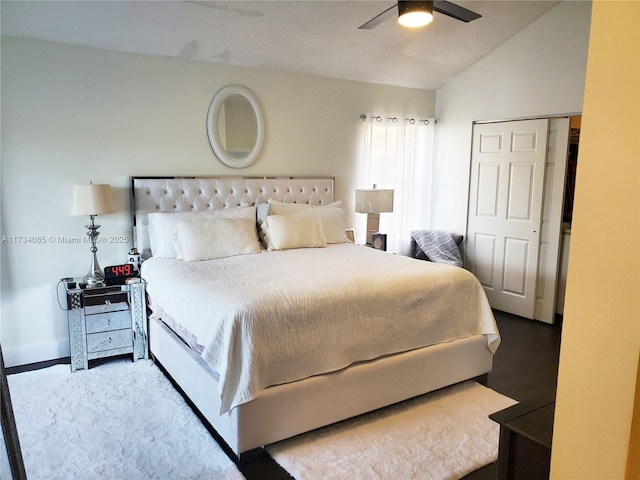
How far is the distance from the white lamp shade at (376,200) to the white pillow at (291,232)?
33.6 inches

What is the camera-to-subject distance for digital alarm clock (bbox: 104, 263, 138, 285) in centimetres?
362

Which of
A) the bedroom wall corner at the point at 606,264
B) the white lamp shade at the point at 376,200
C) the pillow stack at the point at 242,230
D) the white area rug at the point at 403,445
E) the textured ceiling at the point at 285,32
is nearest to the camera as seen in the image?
the bedroom wall corner at the point at 606,264

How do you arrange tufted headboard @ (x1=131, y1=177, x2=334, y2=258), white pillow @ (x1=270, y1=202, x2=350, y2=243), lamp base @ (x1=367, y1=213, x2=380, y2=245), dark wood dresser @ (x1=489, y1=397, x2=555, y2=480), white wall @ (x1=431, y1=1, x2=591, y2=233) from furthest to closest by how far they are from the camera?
lamp base @ (x1=367, y1=213, x2=380, y2=245) < white pillow @ (x1=270, y1=202, x2=350, y2=243) < white wall @ (x1=431, y1=1, x2=591, y2=233) < tufted headboard @ (x1=131, y1=177, x2=334, y2=258) < dark wood dresser @ (x1=489, y1=397, x2=555, y2=480)

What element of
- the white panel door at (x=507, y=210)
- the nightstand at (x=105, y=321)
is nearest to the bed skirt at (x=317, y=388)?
the nightstand at (x=105, y=321)

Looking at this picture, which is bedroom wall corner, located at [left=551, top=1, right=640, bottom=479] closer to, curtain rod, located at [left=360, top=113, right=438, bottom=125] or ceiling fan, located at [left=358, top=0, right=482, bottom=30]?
ceiling fan, located at [left=358, top=0, right=482, bottom=30]

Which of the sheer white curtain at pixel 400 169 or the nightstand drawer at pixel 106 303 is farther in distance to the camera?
the sheer white curtain at pixel 400 169

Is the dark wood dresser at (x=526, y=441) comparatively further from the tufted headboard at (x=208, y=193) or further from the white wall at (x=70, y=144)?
the white wall at (x=70, y=144)

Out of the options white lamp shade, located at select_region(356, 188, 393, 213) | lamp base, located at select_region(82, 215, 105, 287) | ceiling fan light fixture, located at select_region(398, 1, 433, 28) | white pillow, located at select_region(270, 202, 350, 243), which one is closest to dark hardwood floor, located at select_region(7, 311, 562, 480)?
lamp base, located at select_region(82, 215, 105, 287)

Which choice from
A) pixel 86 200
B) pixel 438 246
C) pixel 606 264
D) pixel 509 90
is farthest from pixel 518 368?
pixel 86 200

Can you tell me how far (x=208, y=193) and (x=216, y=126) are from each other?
24.3 inches

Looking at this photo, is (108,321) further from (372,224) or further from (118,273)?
(372,224)

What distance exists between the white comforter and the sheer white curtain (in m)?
1.96

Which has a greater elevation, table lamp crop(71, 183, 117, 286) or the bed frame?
table lamp crop(71, 183, 117, 286)

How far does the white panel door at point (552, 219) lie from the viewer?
4.39 meters
